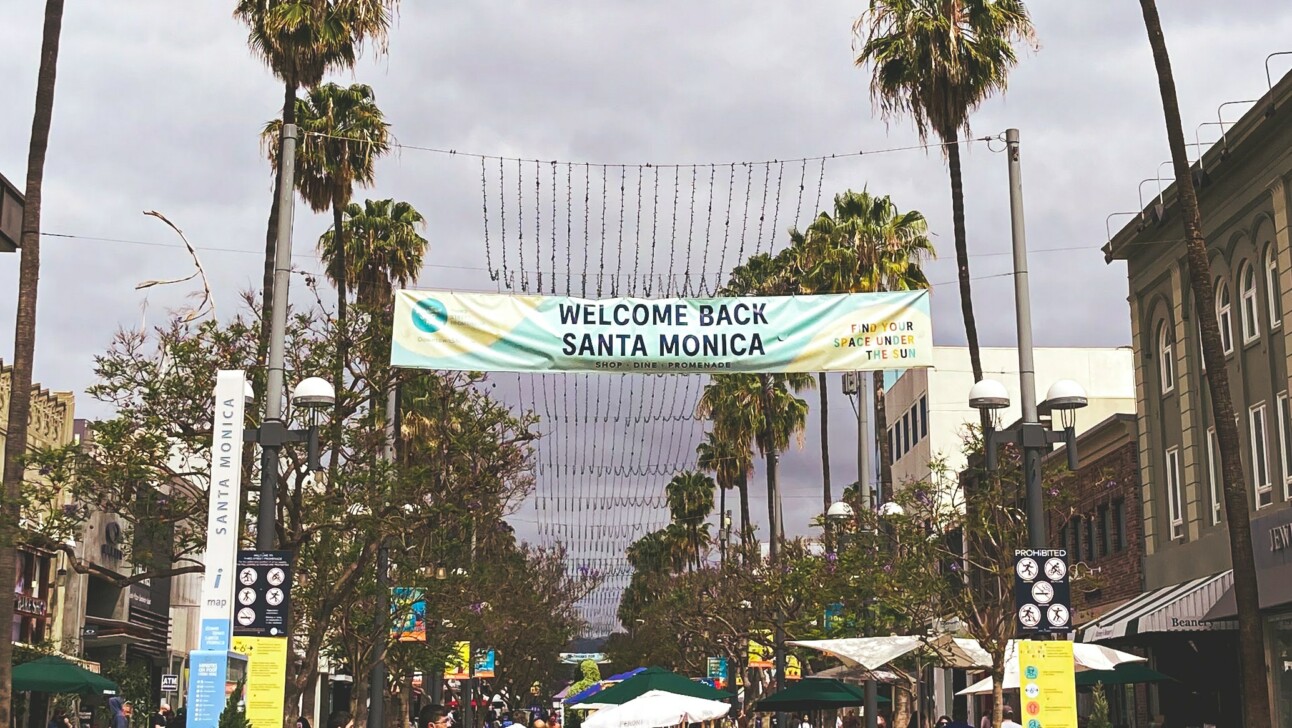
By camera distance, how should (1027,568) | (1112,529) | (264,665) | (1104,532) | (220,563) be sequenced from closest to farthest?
(220,563) → (264,665) → (1027,568) → (1112,529) → (1104,532)

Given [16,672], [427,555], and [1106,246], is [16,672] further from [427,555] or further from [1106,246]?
[1106,246]

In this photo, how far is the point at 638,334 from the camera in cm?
1770

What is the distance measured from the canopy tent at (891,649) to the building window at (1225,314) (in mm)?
8424

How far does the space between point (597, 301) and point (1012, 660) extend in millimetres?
8101

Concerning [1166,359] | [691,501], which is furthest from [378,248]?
[691,501]

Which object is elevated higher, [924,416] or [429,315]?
[924,416]

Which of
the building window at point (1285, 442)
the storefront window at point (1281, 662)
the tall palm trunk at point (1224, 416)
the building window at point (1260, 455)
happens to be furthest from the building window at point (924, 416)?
the tall palm trunk at point (1224, 416)

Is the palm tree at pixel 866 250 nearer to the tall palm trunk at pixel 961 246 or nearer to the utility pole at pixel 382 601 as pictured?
the tall palm trunk at pixel 961 246

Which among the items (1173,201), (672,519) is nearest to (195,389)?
(1173,201)

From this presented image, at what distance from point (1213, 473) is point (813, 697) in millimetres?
8873

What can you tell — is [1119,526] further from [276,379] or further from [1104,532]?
[276,379]

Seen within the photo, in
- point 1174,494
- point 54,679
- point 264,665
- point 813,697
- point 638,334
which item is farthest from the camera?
point 1174,494

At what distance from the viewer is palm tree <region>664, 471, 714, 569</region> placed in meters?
80.1

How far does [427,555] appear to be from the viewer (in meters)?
28.2
